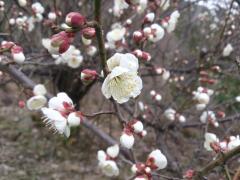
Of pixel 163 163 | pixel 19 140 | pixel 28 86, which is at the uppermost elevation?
pixel 19 140

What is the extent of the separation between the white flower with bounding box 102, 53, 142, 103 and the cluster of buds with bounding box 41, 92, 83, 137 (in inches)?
5.4

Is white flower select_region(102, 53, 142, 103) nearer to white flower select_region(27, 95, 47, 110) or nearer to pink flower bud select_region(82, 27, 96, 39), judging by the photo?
pink flower bud select_region(82, 27, 96, 39)

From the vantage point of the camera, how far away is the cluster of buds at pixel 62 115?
1480 mm

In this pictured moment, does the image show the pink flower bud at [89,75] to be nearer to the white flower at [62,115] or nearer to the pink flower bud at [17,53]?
the white flower at [62,115]

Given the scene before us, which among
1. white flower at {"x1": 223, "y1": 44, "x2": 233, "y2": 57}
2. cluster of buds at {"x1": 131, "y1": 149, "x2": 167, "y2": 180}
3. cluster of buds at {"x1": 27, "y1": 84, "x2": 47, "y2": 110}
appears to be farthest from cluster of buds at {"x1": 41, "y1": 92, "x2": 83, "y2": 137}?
white flower at {"x1": 223, "y1": 44, "x2": 233, "y2": 57}

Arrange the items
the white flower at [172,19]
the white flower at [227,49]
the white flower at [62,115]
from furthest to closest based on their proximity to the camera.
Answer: the white flower at [227,49]
the white flower at [172,19]
the white flower at [62,115]

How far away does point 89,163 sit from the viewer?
5.34 metres

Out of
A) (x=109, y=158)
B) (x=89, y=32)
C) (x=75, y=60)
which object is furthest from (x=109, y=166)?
(x=75, y=60)

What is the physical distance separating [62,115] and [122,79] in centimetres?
23

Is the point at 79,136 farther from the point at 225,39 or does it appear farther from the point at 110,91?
the point at 110,91

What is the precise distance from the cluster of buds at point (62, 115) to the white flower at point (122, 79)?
0.14 meters

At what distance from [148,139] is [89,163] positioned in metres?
1.03

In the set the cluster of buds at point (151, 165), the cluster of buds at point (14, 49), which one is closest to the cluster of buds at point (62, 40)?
the cluster of buds at point (151, 165)

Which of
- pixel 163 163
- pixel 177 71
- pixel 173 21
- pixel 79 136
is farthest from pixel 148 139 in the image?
pixel 163 163
